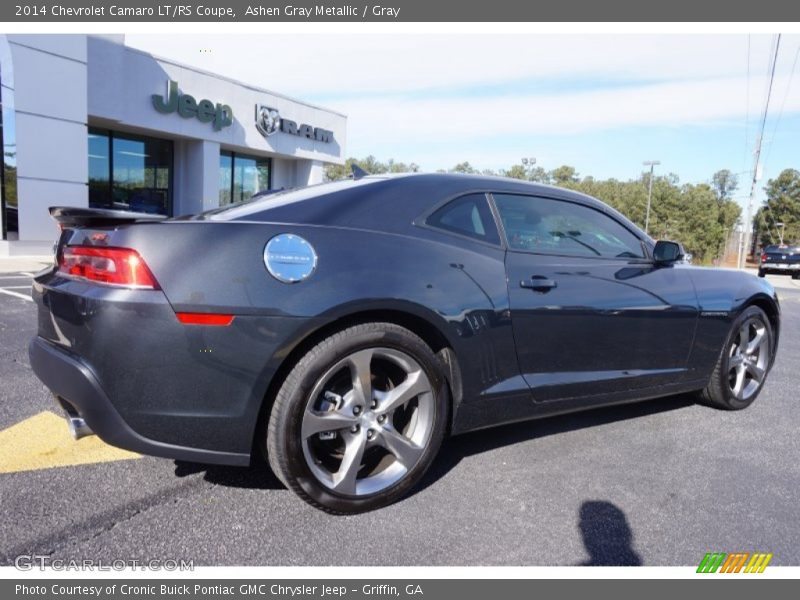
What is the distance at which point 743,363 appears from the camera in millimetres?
4070

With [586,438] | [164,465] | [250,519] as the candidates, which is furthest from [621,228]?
[164,465]

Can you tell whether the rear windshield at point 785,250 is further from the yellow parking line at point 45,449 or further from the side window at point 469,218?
the yellow parking line at point 45,449

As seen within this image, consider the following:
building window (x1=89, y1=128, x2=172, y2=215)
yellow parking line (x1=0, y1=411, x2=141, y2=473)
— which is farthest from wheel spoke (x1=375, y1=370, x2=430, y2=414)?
building window (x1=89, y1=128, x2=172, y2=215)

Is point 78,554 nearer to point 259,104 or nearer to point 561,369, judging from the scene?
point 561,369

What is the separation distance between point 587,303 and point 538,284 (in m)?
0.34

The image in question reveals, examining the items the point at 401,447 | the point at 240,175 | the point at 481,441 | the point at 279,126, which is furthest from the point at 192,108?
the point at 401,447

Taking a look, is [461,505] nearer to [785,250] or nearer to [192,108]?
[192,108]

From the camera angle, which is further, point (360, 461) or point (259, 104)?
point (259, 104)

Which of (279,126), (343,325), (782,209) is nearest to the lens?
(343,325)

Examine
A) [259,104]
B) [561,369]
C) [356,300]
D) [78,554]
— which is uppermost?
[259,104]

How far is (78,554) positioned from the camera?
202cm

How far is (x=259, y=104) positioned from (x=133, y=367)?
19.4 meters

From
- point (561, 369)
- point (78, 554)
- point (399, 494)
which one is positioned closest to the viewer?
point (78, 554)

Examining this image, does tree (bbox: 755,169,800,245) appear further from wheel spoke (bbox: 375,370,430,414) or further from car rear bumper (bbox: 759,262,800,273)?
wheel spoke (bbox: 375,370,430,414)
